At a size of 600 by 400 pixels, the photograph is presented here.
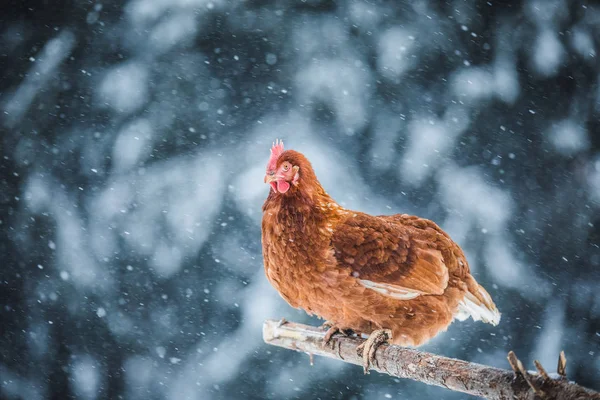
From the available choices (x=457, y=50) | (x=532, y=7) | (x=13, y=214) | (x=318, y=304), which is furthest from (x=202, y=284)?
(x=532, y=7)

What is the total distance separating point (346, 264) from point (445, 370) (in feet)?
1.65

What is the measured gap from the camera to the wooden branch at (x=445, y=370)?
1135 millimetres

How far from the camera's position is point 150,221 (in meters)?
3.58

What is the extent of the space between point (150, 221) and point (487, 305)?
7.32ft

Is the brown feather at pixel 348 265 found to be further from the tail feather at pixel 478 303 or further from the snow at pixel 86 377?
the snow at pixel 86 377

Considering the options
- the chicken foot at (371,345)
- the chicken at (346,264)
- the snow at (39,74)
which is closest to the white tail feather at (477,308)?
the chicken at (346,264)

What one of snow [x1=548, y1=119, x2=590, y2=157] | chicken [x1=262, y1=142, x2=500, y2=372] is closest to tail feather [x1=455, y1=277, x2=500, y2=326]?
chicken [x1=262, y1=142, x2=500, y2=372]

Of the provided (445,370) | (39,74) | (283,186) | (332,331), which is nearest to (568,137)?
(332,331)

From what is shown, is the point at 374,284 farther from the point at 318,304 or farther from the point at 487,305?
the point at 487,305

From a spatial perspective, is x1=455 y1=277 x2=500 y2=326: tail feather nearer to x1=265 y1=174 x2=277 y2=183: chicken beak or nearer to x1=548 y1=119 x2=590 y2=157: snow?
x1=265 y1=174 x2=277 y2=183: chicken beak

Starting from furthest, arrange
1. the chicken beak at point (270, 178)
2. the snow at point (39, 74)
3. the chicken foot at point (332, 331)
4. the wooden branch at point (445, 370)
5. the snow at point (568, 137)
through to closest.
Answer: the snow at point (39, 74), the snow at point (568, 137), the chicken foot at point (332, 331), the chicken beak at point (270, 178), the wooden branch at point (445, 370)

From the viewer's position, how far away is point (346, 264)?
1845 mm

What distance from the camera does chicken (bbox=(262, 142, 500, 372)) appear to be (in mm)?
1841

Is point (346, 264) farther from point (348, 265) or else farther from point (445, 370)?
point (445, 370)
